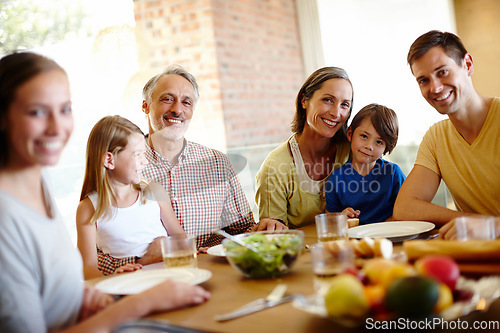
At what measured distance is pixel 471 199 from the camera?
193 centimetres

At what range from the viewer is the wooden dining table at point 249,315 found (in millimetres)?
819

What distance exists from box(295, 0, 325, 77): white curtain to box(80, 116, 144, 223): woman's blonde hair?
3.39 m

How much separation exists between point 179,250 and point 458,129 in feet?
4.21

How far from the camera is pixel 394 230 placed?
4.99 feet

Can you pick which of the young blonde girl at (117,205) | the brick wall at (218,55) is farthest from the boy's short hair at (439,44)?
the brick wall at (218,55)

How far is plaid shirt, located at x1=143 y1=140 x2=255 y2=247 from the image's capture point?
2.18 meters

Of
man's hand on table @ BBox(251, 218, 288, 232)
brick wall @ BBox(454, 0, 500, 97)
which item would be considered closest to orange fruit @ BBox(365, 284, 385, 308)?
man's hand on table @ BBox(251, 218, 288, 232)

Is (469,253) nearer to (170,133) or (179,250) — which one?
(179,250)

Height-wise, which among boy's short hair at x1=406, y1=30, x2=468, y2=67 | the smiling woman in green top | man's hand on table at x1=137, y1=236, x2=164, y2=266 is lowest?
man's hand on table at x1=137, y1=236, x2=164, y2=266

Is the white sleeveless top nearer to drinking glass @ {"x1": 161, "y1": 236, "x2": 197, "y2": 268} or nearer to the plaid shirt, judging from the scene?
the plaid shirt

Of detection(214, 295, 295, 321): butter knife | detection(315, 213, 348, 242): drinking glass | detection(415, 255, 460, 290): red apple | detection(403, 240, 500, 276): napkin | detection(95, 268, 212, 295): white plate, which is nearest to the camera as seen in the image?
detection(415, 255, 460, 290): red apple

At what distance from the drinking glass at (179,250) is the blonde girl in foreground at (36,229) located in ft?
0.79

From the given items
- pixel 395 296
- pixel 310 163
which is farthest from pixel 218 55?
pixel 395 296

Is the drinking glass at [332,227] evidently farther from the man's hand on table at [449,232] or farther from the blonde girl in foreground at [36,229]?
the blonde girl in foreground at [36,229]
